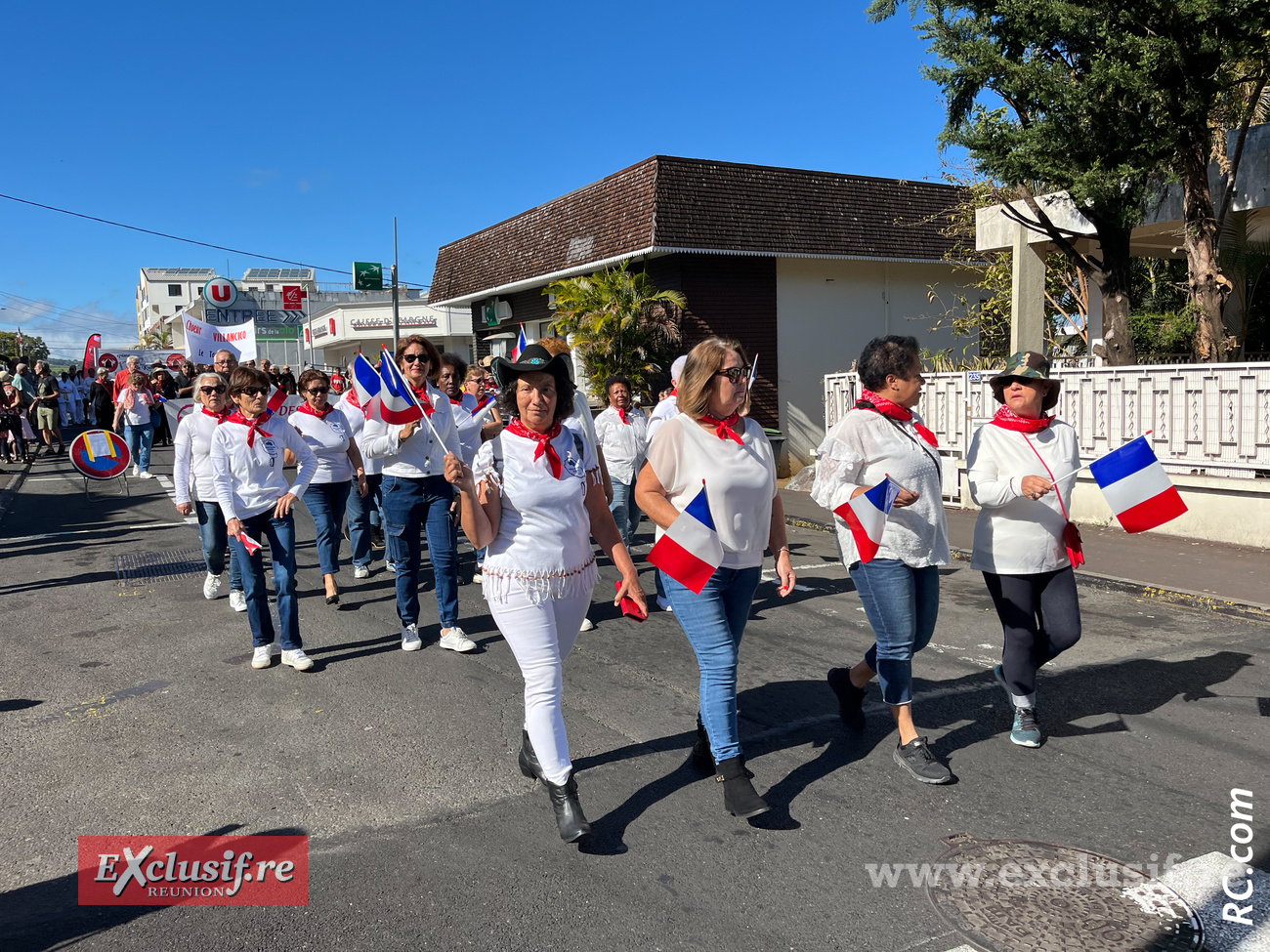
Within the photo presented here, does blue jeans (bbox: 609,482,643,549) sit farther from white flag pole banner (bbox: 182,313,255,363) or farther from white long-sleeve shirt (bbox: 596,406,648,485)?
white flag pole banner (bbox: 182,313,255,363)

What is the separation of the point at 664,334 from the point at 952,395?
6.16 metres

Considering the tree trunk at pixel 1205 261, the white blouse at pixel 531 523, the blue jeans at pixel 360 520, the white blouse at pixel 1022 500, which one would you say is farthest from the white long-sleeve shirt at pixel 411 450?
the tree trunk at pixel 1205 261

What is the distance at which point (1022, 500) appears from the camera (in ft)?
15.0

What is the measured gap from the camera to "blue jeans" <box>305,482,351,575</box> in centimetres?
786

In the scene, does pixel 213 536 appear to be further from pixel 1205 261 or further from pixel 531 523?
pixel 1205 261

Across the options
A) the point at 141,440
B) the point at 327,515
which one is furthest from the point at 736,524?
the point at 141,440

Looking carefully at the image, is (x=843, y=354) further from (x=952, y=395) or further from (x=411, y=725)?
(x=411, y=725)

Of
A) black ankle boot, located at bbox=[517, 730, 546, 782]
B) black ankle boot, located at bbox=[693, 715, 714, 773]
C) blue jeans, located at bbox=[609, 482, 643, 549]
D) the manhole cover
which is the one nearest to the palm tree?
blue jeans, located at bbox=[609, 482, 643, 549]

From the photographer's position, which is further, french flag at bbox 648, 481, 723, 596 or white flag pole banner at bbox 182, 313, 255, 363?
white flag pole banner at bbox 182, 313, 255, 363

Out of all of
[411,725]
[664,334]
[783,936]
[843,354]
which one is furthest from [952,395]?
[783,936]

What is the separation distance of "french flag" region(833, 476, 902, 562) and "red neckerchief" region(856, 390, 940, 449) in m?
0.31

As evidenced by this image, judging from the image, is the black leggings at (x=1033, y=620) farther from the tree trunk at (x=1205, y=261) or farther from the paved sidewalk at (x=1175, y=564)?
the tree trunk at (x=1205, y=261)

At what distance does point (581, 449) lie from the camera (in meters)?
4.02

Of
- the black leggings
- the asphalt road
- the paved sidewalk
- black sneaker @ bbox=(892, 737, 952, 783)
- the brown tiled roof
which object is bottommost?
the asphalt road
